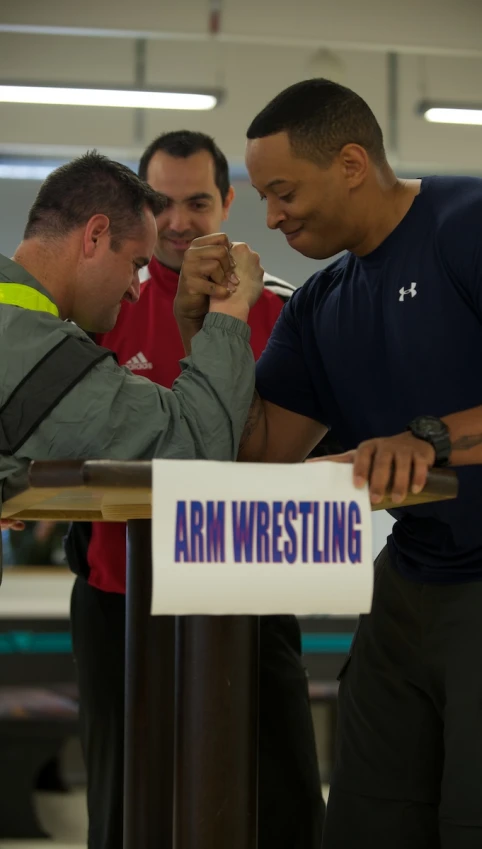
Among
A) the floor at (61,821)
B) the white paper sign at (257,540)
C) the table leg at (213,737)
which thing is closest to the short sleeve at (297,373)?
the table leg at (213,737)

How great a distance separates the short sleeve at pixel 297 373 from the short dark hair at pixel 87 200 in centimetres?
33

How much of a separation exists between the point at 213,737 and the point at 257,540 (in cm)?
33

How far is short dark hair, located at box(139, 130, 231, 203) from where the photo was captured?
2492 millimetres

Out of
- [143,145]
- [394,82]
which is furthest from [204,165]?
[394,82]

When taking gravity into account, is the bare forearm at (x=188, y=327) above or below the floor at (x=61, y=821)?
above

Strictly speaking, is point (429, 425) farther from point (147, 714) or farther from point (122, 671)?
point (122, 671)

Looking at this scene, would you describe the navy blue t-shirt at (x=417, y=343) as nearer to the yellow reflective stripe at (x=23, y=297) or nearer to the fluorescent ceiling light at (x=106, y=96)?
the yellow reflective stripe at (x=23, y=297)

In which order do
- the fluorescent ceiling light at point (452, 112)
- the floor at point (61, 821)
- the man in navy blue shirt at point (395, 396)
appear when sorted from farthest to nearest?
the fluorescent ceiling light at point (452, 112)
the floor at point (61, 821)
the man in navy blue shirt at point (395, 396)

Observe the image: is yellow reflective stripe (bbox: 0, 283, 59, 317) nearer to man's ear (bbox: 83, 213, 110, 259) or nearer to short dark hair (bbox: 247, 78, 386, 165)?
man's ear (bbox: 83, 213, 110, 259)

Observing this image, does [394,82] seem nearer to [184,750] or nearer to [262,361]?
[262,361]

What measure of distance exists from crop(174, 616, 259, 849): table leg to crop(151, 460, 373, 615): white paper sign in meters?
0.23

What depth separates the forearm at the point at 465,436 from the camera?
4.32ft

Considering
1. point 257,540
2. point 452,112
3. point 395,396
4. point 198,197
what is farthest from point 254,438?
point 452,112

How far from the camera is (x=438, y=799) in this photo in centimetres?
160
